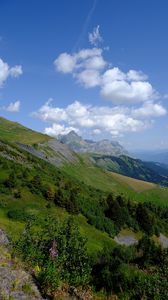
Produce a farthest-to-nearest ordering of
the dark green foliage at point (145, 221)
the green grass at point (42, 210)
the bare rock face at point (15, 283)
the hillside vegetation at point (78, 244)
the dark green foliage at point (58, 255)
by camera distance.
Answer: the dark green foliage at point (145, 221) < the green grass at point (42, 210) < the hillside vegetation at point (78, 244) < the dark green foliage at point (58, 255) < the bare rock face at point (15, 283)

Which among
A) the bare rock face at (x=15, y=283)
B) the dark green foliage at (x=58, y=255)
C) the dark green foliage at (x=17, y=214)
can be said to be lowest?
the dark green foliage at (x=17, y=214)

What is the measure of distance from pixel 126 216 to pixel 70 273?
94.5m

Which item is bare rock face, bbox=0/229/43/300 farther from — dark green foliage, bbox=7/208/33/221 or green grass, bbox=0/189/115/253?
green grass, bbox=0/189/115/253

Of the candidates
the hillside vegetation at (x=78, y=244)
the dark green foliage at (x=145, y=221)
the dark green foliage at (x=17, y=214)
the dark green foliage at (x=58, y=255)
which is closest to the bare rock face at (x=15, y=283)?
the hillside vegetation at (x=78, y=244)

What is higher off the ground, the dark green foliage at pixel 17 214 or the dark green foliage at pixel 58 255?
the dark green foliage at pixel 58 255

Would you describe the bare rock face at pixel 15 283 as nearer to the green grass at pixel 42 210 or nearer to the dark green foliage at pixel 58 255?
the dark green foliage at pixel 58 255

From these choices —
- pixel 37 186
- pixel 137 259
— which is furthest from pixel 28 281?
pixel 37 186

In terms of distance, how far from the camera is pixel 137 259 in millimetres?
53688

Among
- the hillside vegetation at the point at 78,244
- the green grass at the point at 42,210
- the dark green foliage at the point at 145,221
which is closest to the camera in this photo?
the hillside vegetation at the point at 78,244

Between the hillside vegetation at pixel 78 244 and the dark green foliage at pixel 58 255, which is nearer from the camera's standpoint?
the dark green foliage at pixel 58 255

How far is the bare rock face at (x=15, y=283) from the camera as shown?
15.0m

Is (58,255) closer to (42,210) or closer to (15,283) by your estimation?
(15,283)

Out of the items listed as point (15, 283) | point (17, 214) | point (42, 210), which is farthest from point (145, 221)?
point (15, 283)

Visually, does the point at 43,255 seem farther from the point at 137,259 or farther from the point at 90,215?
the point at 90,215
